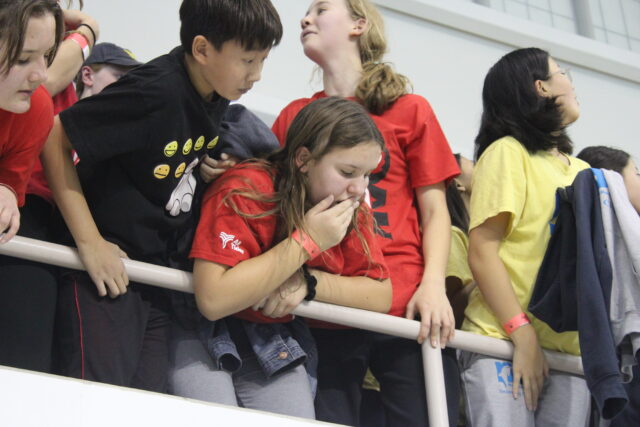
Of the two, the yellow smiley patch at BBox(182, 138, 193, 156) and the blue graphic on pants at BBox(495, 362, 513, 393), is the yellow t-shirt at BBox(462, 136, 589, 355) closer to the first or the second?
the blue graphic on pants at BBox(495, 362, 513, 393)

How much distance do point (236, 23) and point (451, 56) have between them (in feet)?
6.42

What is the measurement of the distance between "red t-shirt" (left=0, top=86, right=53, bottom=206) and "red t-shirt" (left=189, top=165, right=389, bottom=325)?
0.96ft

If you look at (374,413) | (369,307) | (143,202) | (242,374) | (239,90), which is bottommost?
(374,413)

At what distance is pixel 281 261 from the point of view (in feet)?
4.60

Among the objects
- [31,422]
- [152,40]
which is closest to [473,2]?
[152,40]

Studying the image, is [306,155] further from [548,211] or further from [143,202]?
[548,211]

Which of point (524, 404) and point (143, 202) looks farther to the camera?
point (524, 404)

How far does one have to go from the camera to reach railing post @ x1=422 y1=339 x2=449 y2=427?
1467mm

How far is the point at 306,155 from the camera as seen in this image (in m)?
1.53

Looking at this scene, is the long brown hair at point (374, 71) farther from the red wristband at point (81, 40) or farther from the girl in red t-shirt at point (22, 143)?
the girl in red t-shirt at point (22, 143)

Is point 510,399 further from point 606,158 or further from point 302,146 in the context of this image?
point 606,158

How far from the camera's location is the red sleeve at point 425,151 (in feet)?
5.72

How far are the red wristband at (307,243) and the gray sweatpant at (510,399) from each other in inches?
17.3

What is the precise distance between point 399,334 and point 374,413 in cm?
26
